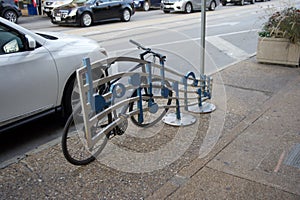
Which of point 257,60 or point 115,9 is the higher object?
point 115,9

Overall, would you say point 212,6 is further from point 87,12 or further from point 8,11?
point 8,11

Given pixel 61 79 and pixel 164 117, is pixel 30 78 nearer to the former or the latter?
pixel 61 79

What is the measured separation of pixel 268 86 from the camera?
19.2 feet

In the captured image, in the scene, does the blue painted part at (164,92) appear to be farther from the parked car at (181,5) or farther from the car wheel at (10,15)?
the parked car at (181,5)

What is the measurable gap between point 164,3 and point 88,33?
9623 millimetres

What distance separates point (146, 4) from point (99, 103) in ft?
73.4

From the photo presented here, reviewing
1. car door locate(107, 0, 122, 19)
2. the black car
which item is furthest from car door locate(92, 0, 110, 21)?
car door locate(107, 0, 122, 19)

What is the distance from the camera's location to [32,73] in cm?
365

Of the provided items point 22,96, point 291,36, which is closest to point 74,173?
point 22,96

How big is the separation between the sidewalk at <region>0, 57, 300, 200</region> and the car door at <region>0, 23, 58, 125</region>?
524 mm

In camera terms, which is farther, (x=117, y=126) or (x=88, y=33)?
(x=88, y=33)

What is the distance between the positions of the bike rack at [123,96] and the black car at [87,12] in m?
11.2

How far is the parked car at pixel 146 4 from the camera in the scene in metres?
23.8

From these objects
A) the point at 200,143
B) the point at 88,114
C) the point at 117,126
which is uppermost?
the point at 88,114
